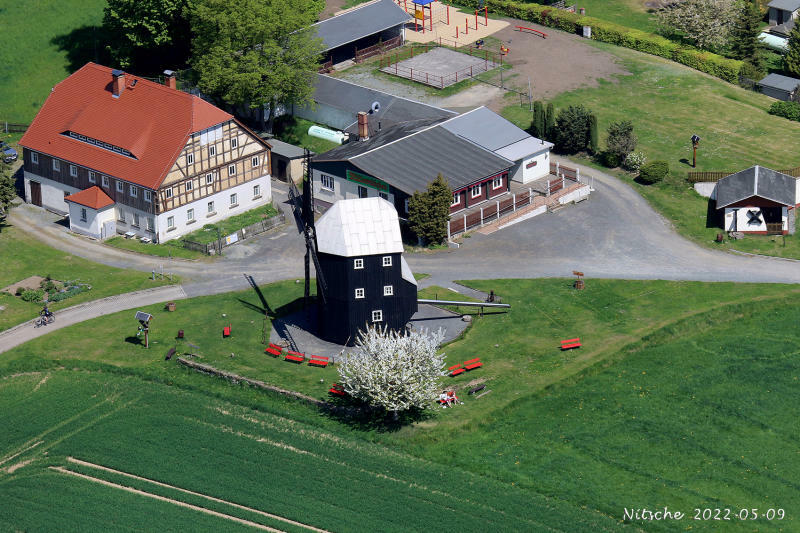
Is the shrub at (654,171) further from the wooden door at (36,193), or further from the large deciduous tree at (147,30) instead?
the wooden door at (36,193)

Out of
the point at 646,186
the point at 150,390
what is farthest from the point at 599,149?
the point at 150,390

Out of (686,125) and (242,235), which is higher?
(686,125)

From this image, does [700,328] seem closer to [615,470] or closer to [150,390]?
[615,470]

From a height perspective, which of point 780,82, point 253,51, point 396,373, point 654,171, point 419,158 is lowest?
point 396,373

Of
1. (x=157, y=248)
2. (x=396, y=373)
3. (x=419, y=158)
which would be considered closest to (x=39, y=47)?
(x=157, y=248)

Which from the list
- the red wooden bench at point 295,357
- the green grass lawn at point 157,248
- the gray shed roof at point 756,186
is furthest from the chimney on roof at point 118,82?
the gray shed roof at point 756,186

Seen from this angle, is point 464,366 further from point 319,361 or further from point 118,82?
point 118,82

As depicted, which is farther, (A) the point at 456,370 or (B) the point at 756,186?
(B) the point at 756,186

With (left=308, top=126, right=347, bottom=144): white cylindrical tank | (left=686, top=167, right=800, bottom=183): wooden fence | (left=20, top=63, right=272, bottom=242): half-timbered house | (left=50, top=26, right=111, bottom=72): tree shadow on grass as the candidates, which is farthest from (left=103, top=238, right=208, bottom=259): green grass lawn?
(left=686, top=167, right=800, bottom=183): wooden fence
